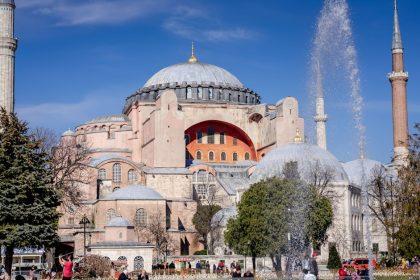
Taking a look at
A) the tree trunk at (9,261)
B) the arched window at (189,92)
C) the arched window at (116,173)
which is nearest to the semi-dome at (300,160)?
the arched window at (116,173)

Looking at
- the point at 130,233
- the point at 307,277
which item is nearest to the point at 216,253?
the point at 130,233

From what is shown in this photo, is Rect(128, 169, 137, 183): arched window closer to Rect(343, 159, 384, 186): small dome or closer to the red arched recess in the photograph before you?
the red arched recess

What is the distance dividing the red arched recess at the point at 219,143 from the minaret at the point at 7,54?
1930 centimetres

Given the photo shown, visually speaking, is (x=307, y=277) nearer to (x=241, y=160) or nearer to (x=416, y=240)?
(x=416, y=240)

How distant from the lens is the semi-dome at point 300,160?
1994 inches

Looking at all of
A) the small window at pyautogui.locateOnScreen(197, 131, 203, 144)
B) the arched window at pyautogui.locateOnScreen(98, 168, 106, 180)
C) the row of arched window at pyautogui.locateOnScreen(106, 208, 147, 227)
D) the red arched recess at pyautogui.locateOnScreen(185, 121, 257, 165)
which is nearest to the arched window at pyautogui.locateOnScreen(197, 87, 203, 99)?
the red arched recess at pyautogui.locateOnScreen(185, 121, 257, 165)

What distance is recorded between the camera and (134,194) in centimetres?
5281

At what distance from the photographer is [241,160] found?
66250 millimetres

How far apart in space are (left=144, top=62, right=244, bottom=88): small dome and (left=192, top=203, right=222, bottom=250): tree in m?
16.4

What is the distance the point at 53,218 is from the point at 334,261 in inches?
566

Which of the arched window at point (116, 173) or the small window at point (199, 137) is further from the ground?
the small window at point (199, 137)

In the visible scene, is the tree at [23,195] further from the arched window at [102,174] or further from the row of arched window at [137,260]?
the arched window at [102,174]

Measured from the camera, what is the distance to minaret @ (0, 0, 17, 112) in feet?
160

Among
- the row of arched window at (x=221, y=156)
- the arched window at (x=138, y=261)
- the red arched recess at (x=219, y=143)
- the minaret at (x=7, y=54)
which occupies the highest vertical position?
the minaret at (x=7, y=54)
